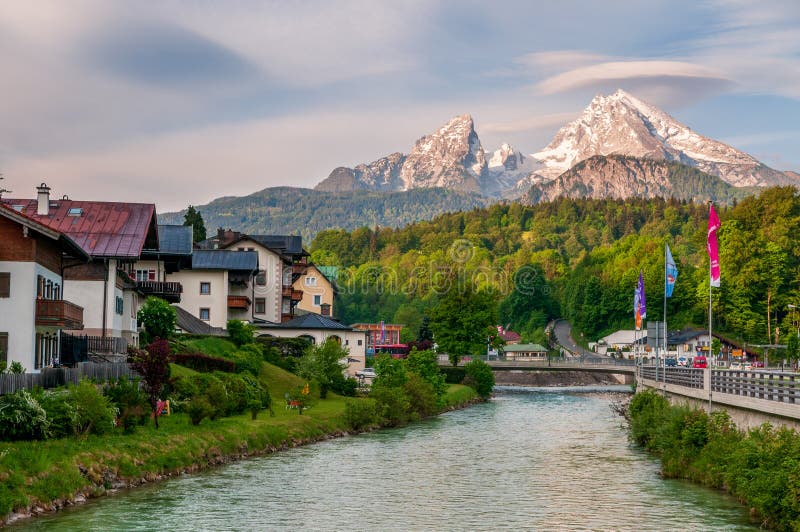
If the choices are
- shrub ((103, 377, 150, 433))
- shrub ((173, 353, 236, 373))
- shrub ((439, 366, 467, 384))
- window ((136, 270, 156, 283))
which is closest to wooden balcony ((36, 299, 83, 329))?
shrub ((103, 377, 150, 433))

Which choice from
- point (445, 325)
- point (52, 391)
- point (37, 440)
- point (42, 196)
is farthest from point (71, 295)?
point (445, 325)

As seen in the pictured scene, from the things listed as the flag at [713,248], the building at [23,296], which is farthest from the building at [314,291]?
the flag at [713,248]

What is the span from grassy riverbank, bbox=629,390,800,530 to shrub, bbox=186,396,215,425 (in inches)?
883

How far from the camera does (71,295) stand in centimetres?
5906

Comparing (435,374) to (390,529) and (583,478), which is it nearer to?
(583,478)

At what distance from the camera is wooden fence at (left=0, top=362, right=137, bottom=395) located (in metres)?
36.9

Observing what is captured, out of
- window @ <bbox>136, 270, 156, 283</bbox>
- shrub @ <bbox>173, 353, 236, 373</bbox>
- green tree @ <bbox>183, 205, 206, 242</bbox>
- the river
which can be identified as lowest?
the river

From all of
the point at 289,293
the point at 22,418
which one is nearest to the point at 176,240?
the point at 289,293

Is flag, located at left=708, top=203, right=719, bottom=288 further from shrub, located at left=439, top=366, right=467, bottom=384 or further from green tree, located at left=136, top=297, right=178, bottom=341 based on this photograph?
shrub, located at left=439, top=366, right=467, bottom=384

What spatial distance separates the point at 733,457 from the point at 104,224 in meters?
42.6

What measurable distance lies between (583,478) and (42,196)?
39895mm

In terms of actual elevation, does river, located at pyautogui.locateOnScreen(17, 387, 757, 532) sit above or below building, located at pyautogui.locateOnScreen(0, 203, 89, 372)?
below

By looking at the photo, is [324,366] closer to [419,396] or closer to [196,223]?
[419,396]

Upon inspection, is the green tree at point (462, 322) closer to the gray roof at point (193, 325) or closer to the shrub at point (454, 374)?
the shrub at point (454, 374)
